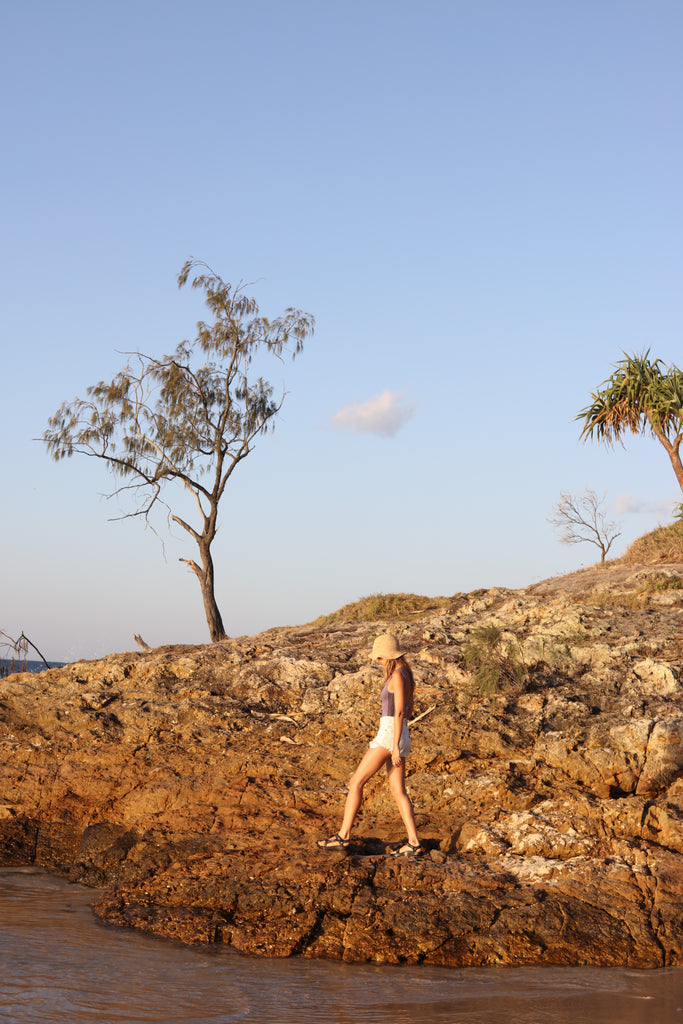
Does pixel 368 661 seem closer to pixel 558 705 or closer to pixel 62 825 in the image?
pixel 558 705

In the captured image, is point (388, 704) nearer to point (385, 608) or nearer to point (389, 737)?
point (389, 737)

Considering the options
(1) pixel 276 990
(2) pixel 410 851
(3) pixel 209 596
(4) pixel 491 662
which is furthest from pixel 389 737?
(3) pixel 209 596

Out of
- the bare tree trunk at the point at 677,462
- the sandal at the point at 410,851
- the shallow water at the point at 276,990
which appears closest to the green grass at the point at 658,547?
the bare tree trunk at the point at 677,462

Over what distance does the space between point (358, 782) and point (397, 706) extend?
2.16ft

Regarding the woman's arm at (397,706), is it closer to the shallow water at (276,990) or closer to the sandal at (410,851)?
the sandal at (410,851)

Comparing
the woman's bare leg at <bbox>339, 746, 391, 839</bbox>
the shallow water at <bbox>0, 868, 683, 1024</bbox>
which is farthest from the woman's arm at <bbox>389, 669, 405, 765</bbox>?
the shallow water at <bbox>0, 868, 683, 1024</bbox>

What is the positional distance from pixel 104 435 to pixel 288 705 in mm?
14022

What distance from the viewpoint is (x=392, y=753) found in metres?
6.99

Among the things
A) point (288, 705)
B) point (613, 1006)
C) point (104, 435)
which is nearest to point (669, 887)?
point (613, 1006)

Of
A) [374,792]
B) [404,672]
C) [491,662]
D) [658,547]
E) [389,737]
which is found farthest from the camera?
[658,547]

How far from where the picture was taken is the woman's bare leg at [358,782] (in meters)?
6.95

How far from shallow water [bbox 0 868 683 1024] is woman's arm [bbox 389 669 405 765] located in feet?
5.47

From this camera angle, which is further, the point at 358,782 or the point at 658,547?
the point at 658,547

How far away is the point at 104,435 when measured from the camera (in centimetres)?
2228
